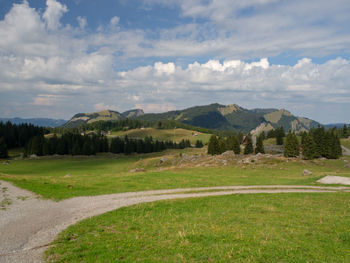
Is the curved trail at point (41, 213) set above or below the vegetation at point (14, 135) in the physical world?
below

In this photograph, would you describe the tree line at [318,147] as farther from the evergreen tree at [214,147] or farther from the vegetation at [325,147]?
the evergreen tree at [214,147]

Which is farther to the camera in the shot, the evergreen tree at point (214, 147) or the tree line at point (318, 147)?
the evergreen tree at point (214, 147)

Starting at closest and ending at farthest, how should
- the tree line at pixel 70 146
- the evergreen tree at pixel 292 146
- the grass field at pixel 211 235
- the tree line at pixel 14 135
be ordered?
the grass field at pixel 211 235 → the evergreen tree at pixel 292 146 → the tree line at pixel 70 146 → the tree line at pixel 14 135

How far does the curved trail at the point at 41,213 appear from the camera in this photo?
34.4 ft

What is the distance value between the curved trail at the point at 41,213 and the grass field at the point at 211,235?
3.31 feet

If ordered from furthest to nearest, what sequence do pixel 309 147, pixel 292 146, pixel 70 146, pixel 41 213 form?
pixel 70 146 < pixel 292 146 < pixel 309 147 < pixel 41 213

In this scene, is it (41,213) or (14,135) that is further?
(14,135)

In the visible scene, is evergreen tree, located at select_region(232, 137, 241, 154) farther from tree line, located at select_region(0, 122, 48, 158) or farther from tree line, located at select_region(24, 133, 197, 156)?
tree line, located at select_region(0, 122, 48, 158)

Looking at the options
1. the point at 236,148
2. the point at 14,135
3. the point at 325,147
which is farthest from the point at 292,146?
the point at 14,135

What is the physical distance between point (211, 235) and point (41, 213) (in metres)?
12.2

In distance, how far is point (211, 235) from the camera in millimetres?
11500

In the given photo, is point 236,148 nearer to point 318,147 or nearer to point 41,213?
point 318,147

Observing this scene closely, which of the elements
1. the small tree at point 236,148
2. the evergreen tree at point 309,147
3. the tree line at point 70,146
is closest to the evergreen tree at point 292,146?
the evergreen tree at point 309,147

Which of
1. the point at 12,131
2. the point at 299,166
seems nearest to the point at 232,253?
the point at 299,166
